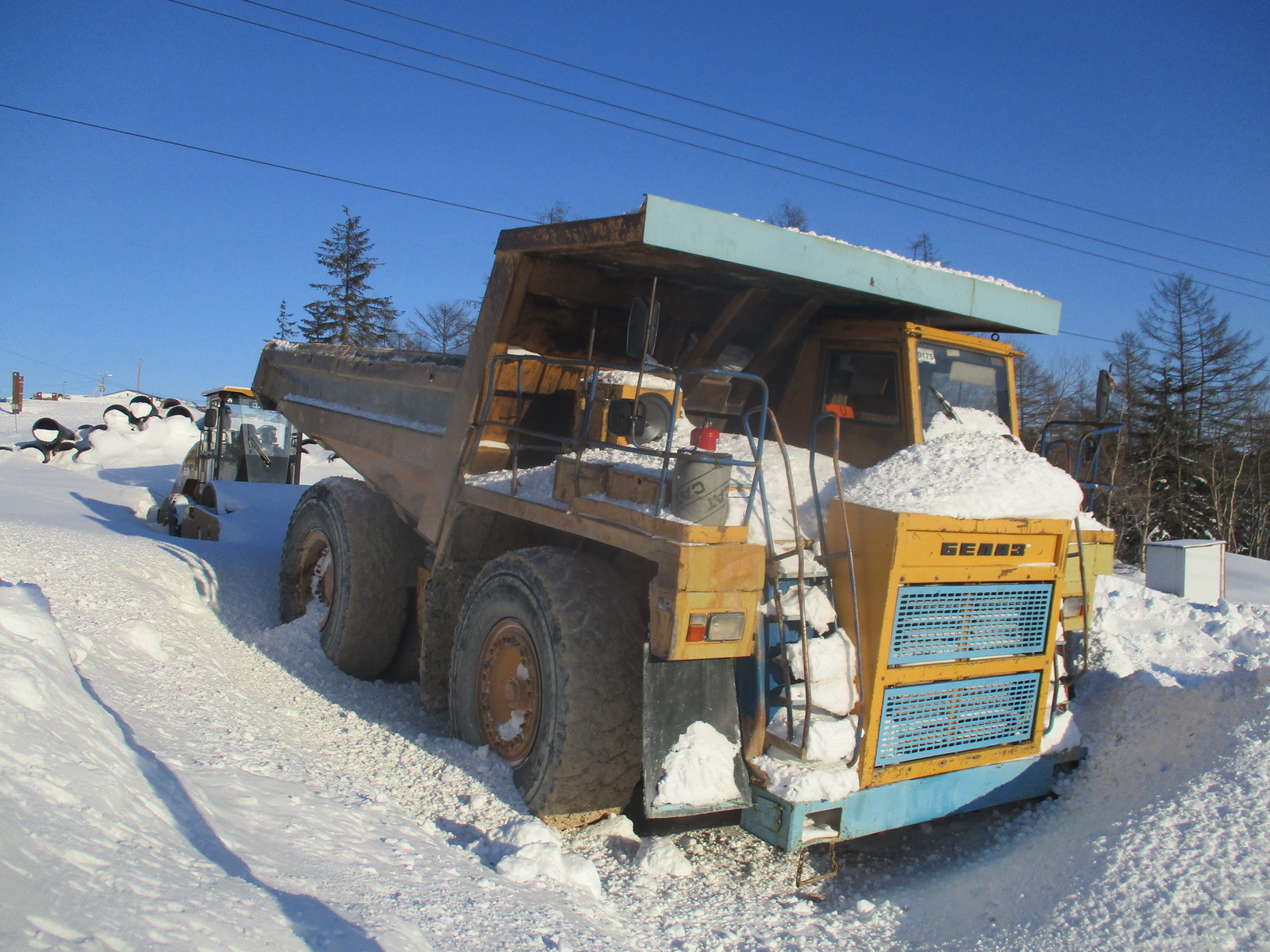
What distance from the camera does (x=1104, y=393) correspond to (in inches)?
191

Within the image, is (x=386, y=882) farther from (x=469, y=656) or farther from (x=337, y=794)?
(x=469, y=656)

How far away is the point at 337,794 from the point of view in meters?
3.62

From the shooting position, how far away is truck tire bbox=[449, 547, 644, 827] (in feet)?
12.0

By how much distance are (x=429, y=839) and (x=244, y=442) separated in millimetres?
12967

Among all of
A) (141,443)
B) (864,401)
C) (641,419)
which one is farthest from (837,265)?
(141,443)

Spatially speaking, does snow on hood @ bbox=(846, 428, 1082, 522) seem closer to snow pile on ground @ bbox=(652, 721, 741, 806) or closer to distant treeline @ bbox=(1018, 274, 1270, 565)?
snow pile on ground @ bbox=(652, 721, 741, 806)

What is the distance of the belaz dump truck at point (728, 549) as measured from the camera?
11.1 ft

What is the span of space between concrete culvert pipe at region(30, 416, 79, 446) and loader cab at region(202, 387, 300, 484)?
8.61 metres

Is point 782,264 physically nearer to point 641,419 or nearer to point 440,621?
point 641,419

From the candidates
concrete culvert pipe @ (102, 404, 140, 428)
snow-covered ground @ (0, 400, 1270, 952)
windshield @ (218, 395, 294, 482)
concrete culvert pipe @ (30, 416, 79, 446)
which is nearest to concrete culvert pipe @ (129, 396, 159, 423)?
concrete culvert pipe @ (102, 404, 140, 428)

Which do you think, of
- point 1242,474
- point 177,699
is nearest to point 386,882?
point 177,699

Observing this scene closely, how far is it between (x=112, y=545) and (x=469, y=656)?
382cm

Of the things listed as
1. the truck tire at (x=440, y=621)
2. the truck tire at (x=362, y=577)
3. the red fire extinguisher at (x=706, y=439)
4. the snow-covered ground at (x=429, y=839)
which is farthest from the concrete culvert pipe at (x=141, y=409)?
the red fire extinguisher at (x=706, y=439)

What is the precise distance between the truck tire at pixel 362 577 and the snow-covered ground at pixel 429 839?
0.28 meters
